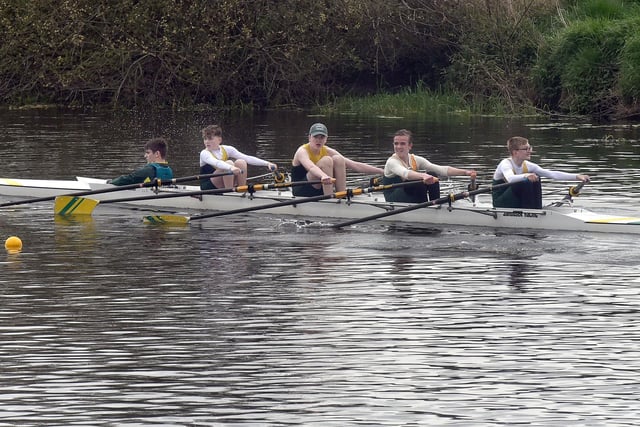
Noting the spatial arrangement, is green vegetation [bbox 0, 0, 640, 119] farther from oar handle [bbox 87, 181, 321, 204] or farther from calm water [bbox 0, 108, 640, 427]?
oar handle [bbox 87, 181, 321, 204]

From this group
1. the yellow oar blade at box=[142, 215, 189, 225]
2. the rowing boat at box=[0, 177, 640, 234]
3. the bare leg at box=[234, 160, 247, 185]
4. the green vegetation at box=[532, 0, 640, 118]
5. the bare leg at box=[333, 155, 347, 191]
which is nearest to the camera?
the rowing boat at box=[0, 177, 640, 234]

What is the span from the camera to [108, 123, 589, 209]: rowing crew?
17.3 metres

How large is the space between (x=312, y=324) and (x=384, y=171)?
6823mm

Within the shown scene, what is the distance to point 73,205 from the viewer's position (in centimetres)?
1959

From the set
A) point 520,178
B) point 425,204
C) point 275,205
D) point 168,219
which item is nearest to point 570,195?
point 520,178

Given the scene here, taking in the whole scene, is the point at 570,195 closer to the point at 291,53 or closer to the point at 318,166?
the point at 318,166

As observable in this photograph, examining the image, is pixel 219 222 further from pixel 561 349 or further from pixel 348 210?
pixel 561 349

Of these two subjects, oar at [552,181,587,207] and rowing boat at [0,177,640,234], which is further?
oar at [552,181,587,207]

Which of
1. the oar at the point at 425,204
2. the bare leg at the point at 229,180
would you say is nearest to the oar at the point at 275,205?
the oar at the point at 425,204

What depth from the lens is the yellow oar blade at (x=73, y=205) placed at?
19531mm

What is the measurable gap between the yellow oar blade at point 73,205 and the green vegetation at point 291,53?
22350mm

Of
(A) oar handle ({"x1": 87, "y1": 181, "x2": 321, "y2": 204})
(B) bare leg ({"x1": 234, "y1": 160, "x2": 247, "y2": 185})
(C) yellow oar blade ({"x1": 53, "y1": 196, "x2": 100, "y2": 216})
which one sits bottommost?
(C) yellow oar blade ({"x1": 53, "y1": 196, "x2": 100, "y2": 216})

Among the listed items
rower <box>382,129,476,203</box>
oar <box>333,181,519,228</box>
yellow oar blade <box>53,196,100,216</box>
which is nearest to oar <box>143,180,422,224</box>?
rower <box>382,129,476,203</box>

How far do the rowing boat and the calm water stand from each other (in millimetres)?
300
